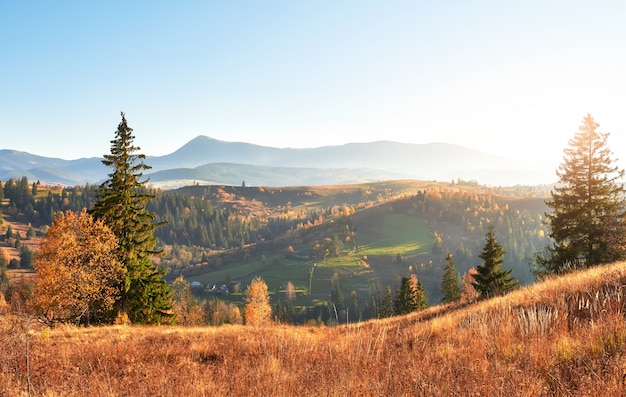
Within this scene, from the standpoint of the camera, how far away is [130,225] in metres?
32.3

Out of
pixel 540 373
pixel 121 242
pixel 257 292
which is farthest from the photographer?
pixel 257 292

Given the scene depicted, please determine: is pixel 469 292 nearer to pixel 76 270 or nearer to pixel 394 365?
pixel 76 270

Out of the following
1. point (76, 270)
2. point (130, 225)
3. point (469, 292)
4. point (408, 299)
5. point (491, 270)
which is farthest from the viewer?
point (469, 292)

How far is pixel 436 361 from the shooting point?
5980mm

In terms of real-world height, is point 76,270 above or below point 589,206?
below

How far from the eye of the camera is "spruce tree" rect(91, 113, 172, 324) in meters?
31.9

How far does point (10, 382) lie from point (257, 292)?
7235 centimetres

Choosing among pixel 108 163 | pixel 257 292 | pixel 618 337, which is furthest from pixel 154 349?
pixel 257 292

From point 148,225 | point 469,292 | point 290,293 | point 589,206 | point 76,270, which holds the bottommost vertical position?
point 290,293

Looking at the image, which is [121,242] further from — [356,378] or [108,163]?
[356,378]

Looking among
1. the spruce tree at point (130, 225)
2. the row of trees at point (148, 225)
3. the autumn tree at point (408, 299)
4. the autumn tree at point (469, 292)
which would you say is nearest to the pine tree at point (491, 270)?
the autumn tree at point (469, 292)

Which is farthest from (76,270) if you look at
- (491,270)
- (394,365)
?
(491,270)

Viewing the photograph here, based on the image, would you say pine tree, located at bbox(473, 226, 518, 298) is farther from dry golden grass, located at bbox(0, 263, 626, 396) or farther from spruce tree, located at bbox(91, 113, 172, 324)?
spruce tree, located at bbox(91, 113, 172, 324)

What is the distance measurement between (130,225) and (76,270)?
226 inches
